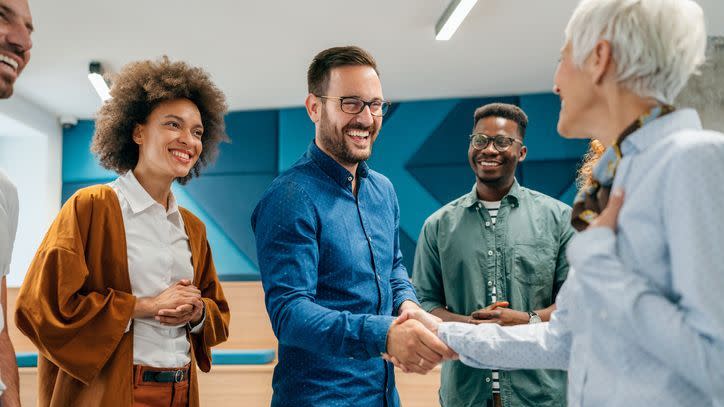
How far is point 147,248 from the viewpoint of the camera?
2018mm

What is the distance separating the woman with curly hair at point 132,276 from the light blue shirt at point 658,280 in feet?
4.20

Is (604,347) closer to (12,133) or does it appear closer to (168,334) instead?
(168,334)

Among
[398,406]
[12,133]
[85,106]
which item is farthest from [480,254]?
[12,133]

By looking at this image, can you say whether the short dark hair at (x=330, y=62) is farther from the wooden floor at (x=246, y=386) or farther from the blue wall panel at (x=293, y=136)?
the blue wall panel at (x=293, y=136)

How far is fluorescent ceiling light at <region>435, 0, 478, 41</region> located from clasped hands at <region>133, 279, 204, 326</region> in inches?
115

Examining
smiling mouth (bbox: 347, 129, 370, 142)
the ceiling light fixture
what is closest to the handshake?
smiling mouth (bbox: 347, 129, 370, 142)

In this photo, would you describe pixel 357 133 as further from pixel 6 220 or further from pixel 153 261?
pixel 6 220

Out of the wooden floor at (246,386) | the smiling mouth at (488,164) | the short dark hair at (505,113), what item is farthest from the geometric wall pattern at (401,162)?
the smiling mouth at (488,164)

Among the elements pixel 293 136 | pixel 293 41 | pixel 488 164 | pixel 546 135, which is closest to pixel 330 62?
pixel 488 164

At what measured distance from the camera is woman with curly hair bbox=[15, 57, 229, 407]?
1831mm

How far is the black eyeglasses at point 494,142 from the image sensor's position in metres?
2.79

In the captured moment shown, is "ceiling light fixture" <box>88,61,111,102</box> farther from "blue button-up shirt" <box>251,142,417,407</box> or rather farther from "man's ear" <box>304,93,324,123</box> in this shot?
"blue button-up shirt" <box>251,142,417,407</box>

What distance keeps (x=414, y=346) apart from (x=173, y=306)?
769mm

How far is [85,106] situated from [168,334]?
5321mm
